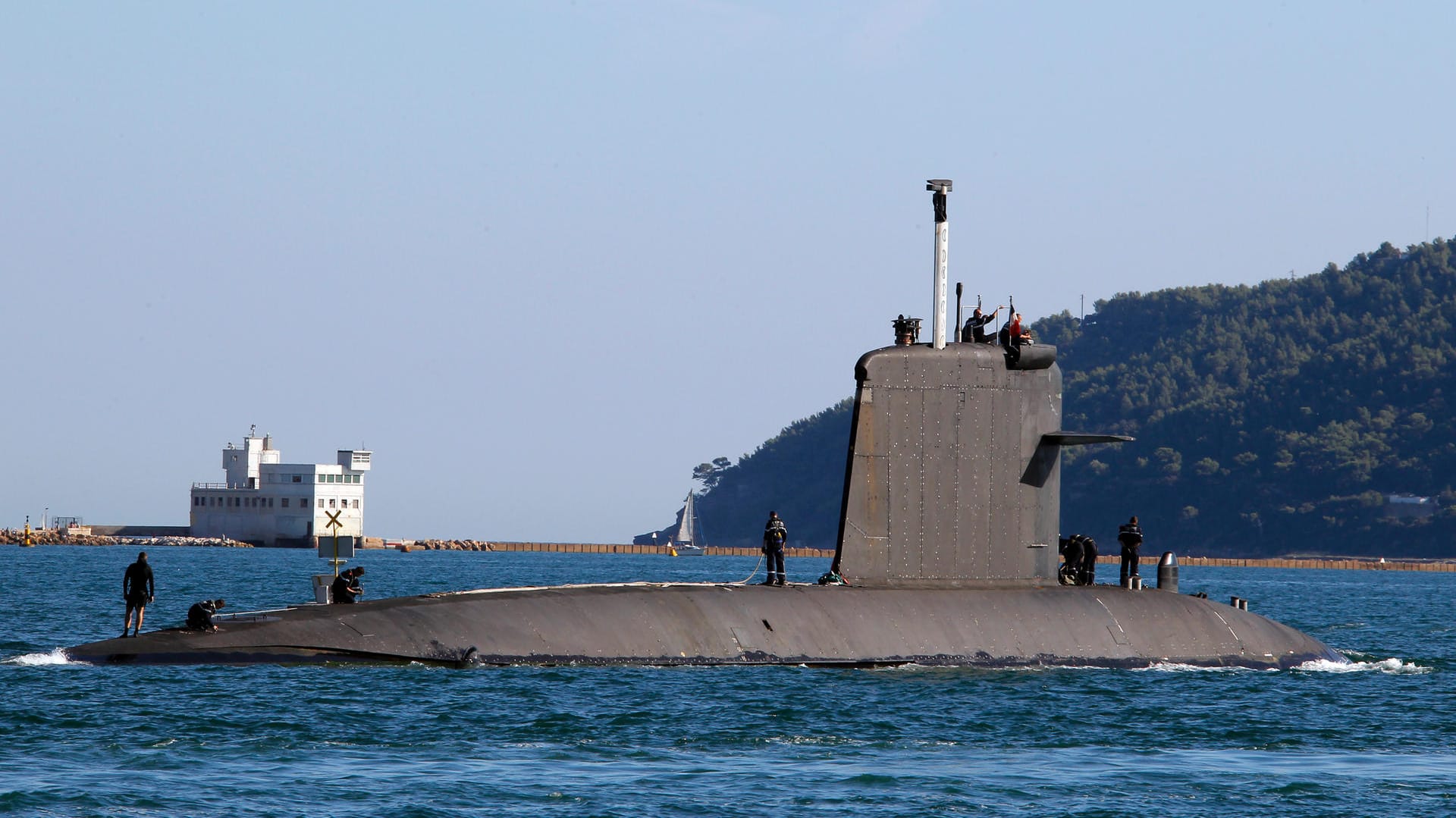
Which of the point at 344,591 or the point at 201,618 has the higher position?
the point at 344,591

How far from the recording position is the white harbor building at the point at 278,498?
14525 centimetres

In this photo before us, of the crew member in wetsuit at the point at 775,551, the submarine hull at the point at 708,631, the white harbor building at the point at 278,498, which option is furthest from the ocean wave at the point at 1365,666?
the white harbor building at the point at 278,498

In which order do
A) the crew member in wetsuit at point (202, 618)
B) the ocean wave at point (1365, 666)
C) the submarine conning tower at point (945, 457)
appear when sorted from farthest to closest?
the ocean wave at point (1365, 666), the submarine conning tower at point (945, 457), the crew member in wetsuit at point (202, 618)

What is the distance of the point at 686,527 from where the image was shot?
172625 millimetres

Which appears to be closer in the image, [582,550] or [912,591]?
[912,591]

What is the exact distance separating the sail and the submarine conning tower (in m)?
144

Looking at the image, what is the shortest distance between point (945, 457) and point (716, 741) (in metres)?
7.47

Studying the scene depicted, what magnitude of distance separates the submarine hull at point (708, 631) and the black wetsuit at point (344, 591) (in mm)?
332

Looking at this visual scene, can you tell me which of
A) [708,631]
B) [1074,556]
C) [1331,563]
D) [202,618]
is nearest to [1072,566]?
→ [1074,556]

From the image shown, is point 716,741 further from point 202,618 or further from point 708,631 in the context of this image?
point 202,618

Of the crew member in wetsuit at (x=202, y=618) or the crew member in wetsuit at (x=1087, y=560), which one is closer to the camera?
the crew member in wetsuit at (x=202, y=618)

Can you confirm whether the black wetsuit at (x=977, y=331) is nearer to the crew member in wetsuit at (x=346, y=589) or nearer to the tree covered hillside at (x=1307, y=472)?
the crew member in wetsuit at (x=346, y=589)

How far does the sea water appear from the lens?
17.3 meters

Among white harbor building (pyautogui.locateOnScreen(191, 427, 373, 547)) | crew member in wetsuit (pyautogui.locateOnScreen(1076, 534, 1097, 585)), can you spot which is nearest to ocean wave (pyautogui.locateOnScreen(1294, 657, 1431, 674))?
crew member in wetsuit (pyautogui.locateOnScreen(1076, 534, 1097, 585))
